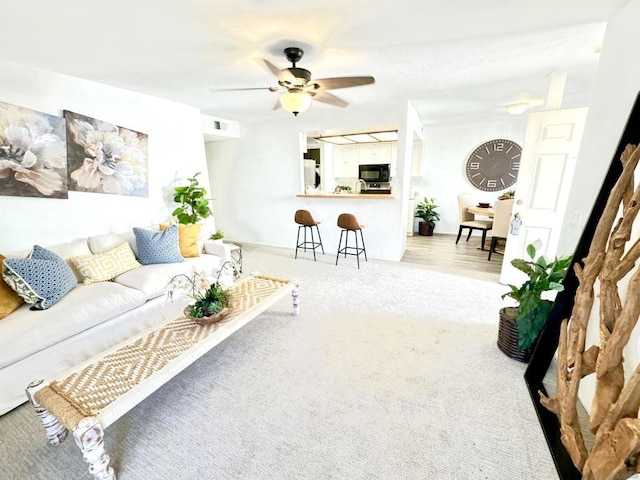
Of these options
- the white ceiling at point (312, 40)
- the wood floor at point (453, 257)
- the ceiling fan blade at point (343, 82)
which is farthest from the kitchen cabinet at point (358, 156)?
the ceiling fan blade at point (343, 82)

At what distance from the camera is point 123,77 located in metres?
2.67

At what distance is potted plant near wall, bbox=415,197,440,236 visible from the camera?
6078 millimetres

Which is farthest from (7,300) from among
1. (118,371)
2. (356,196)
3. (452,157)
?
(452,157)

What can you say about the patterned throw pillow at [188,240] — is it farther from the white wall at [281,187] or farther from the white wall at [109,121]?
the white wall at [281,187]

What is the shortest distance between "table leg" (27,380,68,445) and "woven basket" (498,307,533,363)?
2.74 meters

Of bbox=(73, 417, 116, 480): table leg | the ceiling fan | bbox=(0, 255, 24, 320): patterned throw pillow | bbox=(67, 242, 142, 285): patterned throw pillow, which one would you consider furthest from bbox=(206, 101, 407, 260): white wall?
bbox=(73, 417, 116, 480): table leg

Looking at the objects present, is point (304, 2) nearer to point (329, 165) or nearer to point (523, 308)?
point (523, 308)

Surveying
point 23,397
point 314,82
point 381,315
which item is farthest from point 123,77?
point 381,315

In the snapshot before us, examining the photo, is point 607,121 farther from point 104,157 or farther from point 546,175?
point 104,157

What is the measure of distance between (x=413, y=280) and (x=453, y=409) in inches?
79.4

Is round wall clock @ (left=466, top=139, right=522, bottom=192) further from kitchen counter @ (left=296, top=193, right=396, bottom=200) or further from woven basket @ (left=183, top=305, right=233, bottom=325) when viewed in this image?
woven basket @ (left=183, top=305, right=233, bottom=325)

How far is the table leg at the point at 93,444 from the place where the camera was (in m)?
1.03

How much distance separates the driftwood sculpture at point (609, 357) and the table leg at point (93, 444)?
190cm

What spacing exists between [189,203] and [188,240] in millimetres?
714
